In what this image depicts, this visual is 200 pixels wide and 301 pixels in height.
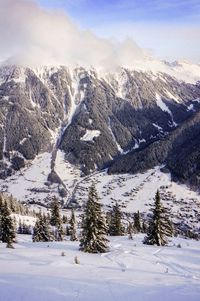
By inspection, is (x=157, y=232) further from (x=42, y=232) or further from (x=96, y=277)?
(x=42, y=232)

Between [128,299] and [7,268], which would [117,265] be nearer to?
[7,268]

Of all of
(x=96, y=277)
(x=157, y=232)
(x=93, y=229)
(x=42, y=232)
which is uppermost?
(x=42, y=232)

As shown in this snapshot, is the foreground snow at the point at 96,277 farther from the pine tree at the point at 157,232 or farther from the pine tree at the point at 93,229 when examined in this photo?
the pine tree at the point at 157,232

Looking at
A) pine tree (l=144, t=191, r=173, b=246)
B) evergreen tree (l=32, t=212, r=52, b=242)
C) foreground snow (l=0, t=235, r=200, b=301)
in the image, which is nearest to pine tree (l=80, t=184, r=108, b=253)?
foreground snow (l=0, t=235, r=200, b=301)

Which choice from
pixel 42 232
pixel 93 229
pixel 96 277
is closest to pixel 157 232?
pixel 93 229

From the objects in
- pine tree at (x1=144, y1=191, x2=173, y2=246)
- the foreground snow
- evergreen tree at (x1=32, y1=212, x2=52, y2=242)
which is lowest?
the foreground snow

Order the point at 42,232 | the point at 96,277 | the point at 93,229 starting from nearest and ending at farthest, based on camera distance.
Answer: the point at 96,277 < the point at 93,229 < the point at 42,232

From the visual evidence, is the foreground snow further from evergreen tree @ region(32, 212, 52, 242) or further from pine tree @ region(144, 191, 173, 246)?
evergreen tree @ region(32, 212, 52, 242)
